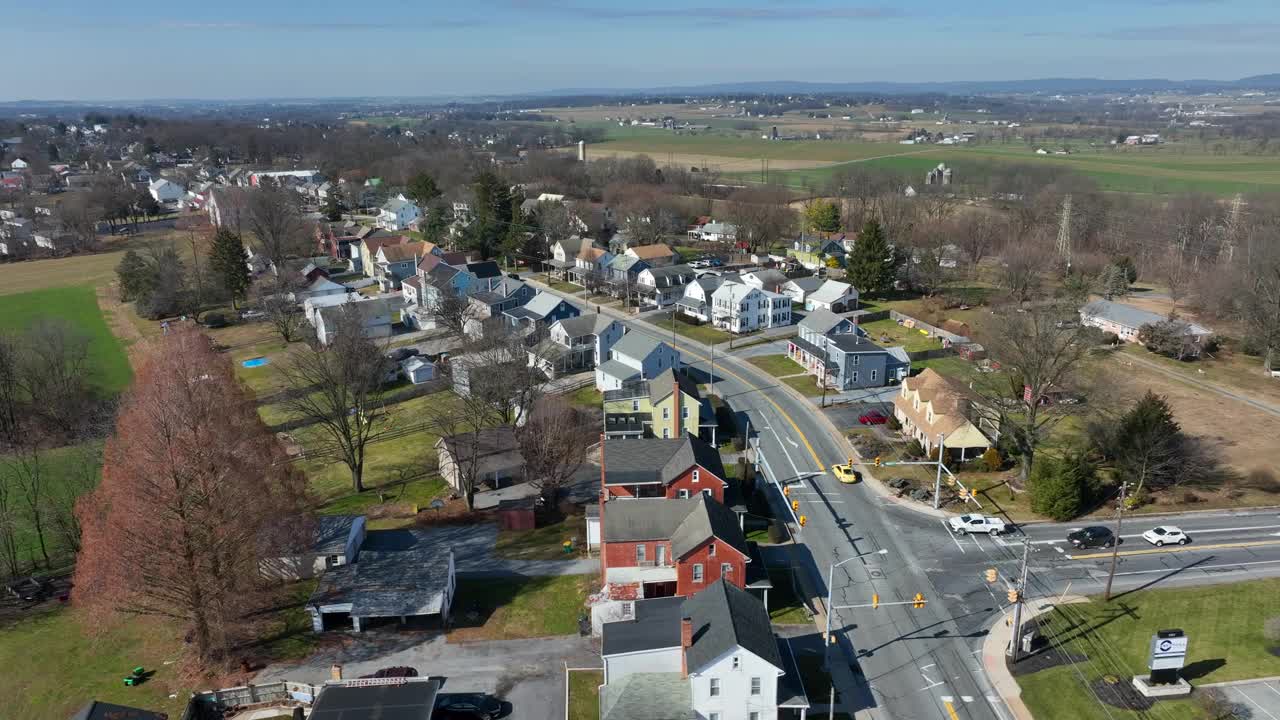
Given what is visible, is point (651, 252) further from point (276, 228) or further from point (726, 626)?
point (726, 626)

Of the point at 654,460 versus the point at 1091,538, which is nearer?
the point at 1091,538

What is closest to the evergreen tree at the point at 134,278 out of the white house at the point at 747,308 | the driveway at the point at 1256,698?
the white house at the point at 747,308

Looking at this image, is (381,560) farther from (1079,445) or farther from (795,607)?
(1079,445)

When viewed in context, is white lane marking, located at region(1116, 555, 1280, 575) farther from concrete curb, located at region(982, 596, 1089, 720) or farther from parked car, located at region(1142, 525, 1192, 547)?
concrete curb, located at region(982, 596, 1089, 720)

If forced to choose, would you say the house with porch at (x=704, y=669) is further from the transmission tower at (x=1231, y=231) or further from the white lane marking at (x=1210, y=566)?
the transmission tower at (x=1231, y=231)

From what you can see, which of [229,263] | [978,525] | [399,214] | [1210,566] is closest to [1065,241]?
[1210,566]

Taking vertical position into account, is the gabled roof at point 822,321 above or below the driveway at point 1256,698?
above
